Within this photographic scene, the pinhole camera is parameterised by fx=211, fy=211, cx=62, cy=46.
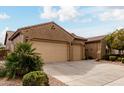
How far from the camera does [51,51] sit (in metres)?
21.4

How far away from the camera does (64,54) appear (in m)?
23.2

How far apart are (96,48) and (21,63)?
58.5ft

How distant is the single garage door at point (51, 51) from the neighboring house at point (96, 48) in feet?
22.0

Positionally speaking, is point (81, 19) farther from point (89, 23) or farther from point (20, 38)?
point (20, 38)

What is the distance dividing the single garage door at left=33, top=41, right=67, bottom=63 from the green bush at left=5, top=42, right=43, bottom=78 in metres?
6.91

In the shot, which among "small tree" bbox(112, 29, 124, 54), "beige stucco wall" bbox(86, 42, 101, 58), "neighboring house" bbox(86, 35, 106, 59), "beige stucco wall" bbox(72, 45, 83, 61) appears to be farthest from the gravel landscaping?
"beige stucco wall" bbox(86, 42, 101, 58)

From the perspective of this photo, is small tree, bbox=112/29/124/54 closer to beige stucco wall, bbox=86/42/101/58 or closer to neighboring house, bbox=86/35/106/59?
neighboring house, bbox=86/35/106/59

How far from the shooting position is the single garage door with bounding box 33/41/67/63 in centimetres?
2036

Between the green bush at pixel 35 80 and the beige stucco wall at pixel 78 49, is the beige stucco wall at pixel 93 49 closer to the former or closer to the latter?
the beige stucco wall at pixel 78 49

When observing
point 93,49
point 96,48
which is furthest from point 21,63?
point 93,49

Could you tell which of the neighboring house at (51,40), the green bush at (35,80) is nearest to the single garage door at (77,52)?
the neighboring house at (51,40)

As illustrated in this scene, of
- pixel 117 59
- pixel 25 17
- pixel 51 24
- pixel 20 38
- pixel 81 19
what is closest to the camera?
pixel 25 17

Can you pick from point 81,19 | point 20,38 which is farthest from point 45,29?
point 81,19

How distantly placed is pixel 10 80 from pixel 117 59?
635 inches
